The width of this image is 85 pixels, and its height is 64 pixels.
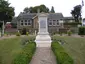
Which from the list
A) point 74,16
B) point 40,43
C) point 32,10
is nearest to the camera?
point 40,43

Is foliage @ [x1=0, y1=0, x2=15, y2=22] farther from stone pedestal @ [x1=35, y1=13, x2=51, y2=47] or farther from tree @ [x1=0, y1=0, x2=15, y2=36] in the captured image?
stone pedestal @ [x1=35, y1=13, x2=51, y2=47]

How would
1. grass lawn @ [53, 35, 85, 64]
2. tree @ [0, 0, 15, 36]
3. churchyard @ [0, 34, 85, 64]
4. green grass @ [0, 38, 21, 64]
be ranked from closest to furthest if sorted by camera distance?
green grass @ [0, 38, 21, 64] < churchyard @ [0, 34, 85, 64] < grass lawn @ [53, 35, 85, 64] < tree @ [0, 0, 15, 36]

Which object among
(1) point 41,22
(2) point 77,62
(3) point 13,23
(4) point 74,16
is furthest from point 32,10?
(2) point 77,62

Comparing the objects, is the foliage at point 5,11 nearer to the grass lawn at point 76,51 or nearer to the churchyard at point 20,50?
the churchyard at point 20,50

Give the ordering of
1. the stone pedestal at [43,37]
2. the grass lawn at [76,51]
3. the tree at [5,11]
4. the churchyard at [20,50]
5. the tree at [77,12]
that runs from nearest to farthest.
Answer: the churchyard at [20,50], the grass lawn at [76,51], the stone pedestal at [43,37], the tree at [5,11], the tree at [77,12]

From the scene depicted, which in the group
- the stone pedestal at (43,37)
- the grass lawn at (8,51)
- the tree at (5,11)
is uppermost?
the tree at (5,11)

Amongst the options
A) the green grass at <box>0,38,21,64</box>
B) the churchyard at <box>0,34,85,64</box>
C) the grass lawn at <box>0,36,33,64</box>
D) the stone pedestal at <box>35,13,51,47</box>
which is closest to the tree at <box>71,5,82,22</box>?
the churchyard at <box>0,34,85,64</box>

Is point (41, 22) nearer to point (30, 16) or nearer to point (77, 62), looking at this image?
point (77, 62)

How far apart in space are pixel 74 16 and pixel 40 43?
7732 cm

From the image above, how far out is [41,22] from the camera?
85.4ft

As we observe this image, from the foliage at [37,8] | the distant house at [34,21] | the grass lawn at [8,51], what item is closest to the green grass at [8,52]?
the grass lawn at [8,51]

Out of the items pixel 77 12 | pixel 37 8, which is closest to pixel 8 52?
pixel 37 8

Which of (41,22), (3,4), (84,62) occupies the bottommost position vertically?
(84,62)

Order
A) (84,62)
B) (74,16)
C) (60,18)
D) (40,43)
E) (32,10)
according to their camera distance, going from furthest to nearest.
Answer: (74,16) < (32,10) < (60,18) < (40,43) < (84,62)
